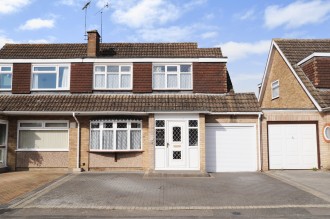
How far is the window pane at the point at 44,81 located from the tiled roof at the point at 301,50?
41.9 feet

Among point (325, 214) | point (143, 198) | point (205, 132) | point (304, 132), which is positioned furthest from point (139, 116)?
point (325, 214)

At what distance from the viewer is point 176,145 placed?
14.8m

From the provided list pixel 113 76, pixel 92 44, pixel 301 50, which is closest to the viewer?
pixel 113 76

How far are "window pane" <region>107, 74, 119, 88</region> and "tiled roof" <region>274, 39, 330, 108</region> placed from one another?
9518 mm

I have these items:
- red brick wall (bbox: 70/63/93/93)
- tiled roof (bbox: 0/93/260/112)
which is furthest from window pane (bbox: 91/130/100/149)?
red brick wall (bbox: 70/63/93/93)

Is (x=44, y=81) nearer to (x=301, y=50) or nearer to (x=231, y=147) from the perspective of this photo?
(x=231, y=147)

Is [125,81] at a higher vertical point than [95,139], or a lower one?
higher

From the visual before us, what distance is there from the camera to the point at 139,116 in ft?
51.3

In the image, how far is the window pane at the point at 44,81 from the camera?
16984mm

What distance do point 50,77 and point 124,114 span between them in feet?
15.4

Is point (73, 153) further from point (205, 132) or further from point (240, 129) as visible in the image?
point (240, 129)

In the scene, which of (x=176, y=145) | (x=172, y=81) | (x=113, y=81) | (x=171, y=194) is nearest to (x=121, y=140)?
(x=176, y=145)

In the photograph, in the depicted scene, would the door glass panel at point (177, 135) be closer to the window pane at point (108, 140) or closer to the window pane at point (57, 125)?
the window pane at point (108, 140)

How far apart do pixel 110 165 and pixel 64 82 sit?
4960mm
